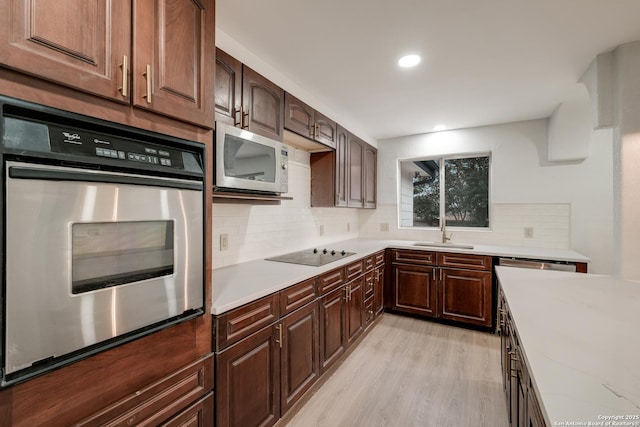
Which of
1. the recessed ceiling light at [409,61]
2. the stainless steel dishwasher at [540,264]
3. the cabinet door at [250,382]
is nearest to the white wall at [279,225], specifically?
the cabinet door at [250,382]

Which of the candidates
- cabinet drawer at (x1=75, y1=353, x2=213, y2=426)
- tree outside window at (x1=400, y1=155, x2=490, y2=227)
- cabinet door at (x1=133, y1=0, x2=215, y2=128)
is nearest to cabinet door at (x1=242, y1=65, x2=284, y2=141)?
cabinet door at (x1=133, y1=0, x2=215, y2=128)

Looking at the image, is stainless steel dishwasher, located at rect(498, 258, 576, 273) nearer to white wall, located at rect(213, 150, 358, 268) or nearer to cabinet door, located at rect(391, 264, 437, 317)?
cabinet door, located at rect(391, 264, 437, 317)

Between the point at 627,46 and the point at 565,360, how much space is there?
2213 mm

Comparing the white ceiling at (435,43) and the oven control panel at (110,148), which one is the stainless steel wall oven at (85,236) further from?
the white ceiling at (435,43)

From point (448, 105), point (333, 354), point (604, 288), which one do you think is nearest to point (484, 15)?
point (448, 105)

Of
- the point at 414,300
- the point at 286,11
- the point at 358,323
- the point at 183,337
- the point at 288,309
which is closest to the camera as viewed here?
the point at 183,337

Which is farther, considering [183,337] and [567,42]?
[567,42]

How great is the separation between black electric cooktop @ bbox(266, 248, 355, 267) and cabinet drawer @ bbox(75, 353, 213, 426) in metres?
1.08

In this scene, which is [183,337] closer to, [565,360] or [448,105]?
[565,360]

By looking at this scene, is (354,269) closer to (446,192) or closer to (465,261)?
(465,261)

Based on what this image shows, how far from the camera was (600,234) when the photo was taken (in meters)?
2.94

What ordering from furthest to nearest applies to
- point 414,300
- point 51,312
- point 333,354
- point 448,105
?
point 414,300, point 448,105, point 333,354, point 51,312

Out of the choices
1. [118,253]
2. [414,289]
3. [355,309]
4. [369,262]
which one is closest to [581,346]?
[118,253]

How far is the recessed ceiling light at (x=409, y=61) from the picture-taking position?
6.55 feet
